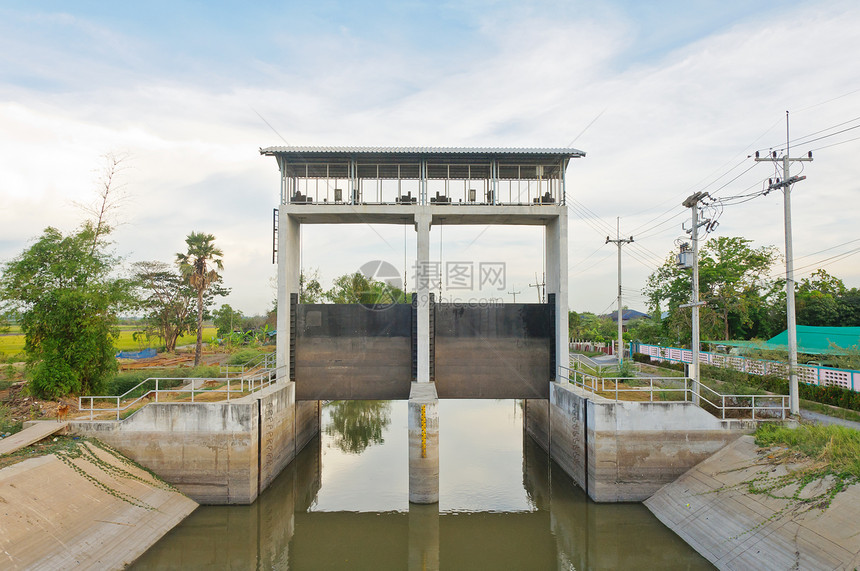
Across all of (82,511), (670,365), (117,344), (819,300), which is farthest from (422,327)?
(117,344)

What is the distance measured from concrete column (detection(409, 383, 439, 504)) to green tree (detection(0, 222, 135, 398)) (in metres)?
12.3

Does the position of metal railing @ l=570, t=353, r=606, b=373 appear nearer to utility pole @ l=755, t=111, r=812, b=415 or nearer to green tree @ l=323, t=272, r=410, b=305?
utility pole @ l=755, t=111, r=812, b=415

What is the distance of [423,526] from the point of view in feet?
45.7

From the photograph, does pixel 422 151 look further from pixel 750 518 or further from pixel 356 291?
pixel 356 291

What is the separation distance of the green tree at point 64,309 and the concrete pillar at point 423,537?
1299 centimetres

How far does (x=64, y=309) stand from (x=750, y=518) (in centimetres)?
2149

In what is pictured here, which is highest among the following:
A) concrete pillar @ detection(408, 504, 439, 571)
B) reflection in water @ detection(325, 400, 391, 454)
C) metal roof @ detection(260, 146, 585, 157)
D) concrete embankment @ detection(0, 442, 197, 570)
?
metal roof @ detection(260, 146, 585, 157)

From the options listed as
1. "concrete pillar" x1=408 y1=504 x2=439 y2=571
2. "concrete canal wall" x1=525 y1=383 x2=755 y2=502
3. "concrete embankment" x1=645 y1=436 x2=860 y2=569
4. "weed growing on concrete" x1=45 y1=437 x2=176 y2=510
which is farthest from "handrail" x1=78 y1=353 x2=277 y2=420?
"concrete embankment" x1=645 y1=436 x2=860 y2=569

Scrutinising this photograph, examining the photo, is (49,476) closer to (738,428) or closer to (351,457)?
(351,457)

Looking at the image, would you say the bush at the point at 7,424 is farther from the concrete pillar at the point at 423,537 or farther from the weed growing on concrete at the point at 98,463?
the concrete pillar at the point at 423,537

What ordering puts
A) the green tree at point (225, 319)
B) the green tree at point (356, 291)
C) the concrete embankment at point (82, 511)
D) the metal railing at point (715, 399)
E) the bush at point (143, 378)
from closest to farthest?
the concrete embankment at point (82, 511) → the metal railing at point (715, 399) → the bush at point (143, 378) → the green tree at point (356, 291) → the green tree at point (225, 319)

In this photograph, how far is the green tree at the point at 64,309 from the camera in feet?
55.4

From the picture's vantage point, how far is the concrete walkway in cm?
1255

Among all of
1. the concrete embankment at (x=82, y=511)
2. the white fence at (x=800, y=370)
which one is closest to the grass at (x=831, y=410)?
the white fence at (x=800, y=370)
